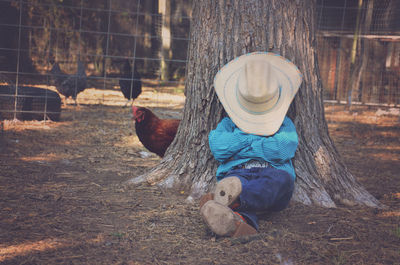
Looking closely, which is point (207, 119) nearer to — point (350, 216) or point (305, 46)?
point (305, 46)

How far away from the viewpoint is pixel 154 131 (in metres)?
4.44

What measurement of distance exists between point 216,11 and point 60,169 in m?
Result: 2.23

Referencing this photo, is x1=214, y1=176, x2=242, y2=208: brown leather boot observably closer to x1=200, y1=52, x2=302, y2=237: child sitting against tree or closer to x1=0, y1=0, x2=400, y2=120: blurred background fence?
x1=200, y1=52, x2=302, y2=237: child sitting against tree

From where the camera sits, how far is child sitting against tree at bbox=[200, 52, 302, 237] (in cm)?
255

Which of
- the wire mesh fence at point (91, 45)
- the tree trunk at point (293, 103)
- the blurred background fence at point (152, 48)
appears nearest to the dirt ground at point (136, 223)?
the tree trunk at point (293, 103)

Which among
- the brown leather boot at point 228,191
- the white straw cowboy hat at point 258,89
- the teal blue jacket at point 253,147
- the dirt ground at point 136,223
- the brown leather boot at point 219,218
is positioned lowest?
the dirt ground at point 136,223

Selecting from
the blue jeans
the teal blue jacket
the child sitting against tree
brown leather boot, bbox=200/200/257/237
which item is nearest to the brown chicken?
the child sitting against tree

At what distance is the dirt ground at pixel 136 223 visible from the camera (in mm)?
2188

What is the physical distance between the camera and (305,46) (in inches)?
129

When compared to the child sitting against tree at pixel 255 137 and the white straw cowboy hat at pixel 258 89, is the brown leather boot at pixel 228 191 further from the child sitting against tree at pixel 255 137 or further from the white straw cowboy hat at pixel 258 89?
the white straw cowboy hat at pixel 258 89

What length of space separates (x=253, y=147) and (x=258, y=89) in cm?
43

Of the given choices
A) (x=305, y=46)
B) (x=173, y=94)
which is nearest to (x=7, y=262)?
(x=305, y=46)

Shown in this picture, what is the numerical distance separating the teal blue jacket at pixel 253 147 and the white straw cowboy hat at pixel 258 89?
0.08 meters

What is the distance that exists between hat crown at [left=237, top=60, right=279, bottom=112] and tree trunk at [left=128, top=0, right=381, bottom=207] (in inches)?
11.5
